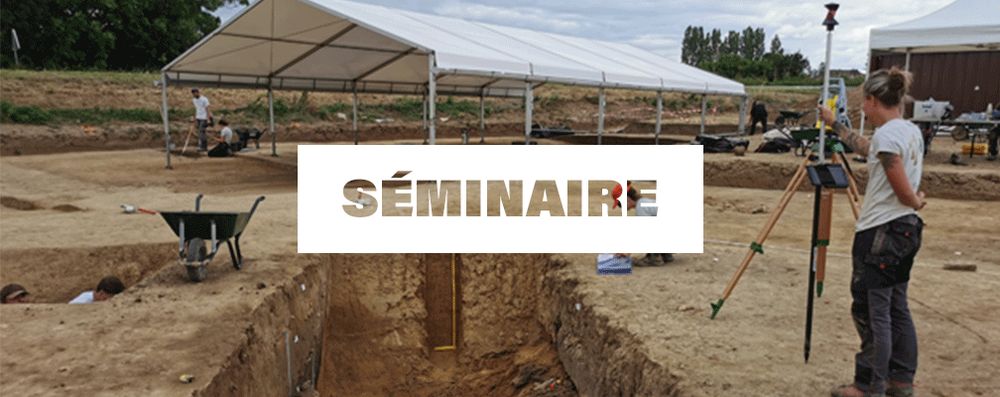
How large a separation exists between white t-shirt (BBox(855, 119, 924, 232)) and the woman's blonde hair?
0.41 ft

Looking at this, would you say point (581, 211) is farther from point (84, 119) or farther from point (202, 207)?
point (84, 119)

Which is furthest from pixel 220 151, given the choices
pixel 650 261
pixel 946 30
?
pixel 946 30

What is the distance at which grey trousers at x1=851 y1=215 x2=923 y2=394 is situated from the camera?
11.8ft

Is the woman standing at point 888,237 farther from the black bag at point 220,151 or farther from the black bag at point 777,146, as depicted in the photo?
the black bag at point 220,151

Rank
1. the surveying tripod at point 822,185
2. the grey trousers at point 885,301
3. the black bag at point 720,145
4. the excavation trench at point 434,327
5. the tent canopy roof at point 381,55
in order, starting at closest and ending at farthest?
the grey trousers at point 885,301 < the surveying tripod at point 822,185 < the excavation trench at point 434,327 < the tent canopy roof at point 381,55 < the black bag at point 720,145

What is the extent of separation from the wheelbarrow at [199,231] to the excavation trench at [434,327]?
83 cm

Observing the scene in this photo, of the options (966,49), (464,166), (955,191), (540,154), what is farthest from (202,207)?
(966,49)

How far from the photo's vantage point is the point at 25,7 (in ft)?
111

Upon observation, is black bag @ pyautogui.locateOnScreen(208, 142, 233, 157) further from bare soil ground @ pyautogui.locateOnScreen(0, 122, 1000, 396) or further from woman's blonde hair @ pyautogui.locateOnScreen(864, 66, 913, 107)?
woman's blonde hair @ pyautogui.locateOnScreen(864, 66, 913, 107)

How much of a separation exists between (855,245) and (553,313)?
4280mm

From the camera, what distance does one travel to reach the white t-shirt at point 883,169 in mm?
3537

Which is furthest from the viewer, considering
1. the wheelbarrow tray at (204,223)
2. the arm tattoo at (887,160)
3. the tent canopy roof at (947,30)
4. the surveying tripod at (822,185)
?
the tent canopy roof at (947,30)

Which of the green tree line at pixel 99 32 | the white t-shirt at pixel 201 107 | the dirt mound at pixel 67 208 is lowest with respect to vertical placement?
the dirt mound at pixel 67 208

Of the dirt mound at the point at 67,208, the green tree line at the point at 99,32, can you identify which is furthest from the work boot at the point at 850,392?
the green tree line at the point at 99,32
